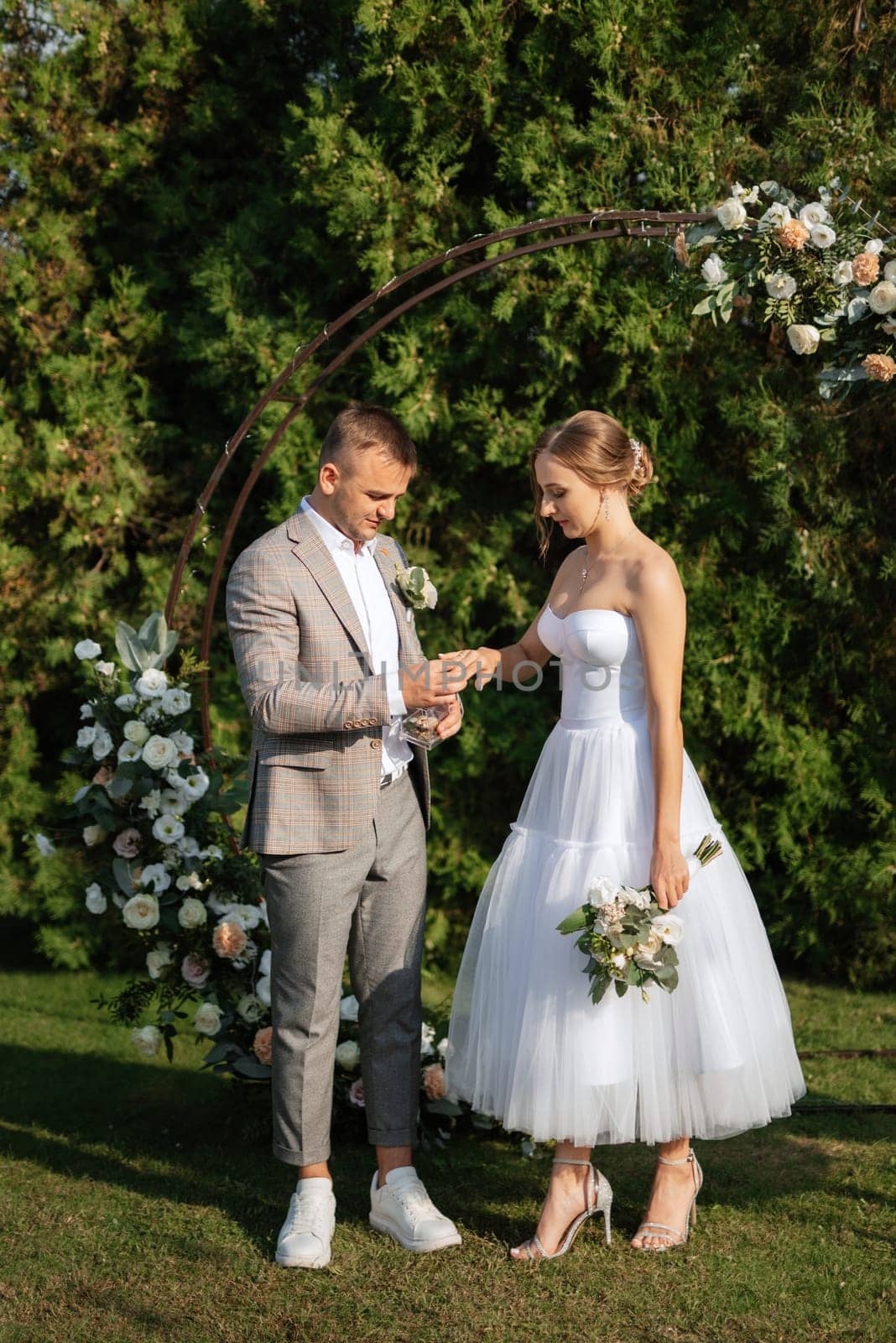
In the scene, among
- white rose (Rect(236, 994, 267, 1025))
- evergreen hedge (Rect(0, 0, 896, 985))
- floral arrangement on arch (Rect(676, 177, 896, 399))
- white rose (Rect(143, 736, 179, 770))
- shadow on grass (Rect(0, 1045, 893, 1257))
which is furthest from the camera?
evergreen hedge (Rect(0, 0, 896, 985))

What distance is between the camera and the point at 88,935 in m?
5.75

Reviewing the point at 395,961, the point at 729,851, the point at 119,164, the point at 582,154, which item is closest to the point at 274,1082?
the point at 395,961

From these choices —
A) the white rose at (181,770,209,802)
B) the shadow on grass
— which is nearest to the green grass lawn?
the shadow on grass

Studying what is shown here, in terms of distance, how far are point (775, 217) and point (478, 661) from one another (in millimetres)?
1401

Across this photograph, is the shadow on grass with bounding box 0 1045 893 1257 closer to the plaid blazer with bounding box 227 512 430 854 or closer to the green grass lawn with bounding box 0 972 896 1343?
the green grass lawn with bounding box 0 972 896 1343

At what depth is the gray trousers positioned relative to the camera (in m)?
3.04

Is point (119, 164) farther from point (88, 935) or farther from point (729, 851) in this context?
point (729, 851)

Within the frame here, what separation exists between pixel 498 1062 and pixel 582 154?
3.76m

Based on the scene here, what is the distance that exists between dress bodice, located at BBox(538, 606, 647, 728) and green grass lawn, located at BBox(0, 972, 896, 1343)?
4.45 ft

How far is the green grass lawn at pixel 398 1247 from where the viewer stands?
2779 millimetres

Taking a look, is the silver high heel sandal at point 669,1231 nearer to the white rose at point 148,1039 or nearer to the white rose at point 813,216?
the white rose at point 148,1039

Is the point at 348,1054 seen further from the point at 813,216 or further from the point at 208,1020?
the point at 813,216

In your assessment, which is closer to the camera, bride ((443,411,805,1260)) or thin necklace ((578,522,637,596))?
bride ((443,411,805,1260))

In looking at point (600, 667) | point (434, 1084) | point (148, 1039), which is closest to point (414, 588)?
point (600, 667)
